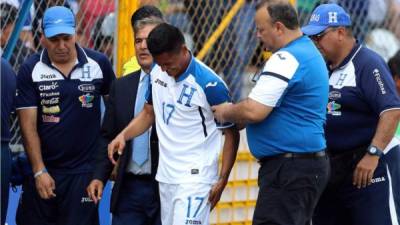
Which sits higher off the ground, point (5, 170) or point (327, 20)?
point (327, 20)

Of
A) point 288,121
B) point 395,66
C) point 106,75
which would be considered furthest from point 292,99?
point 395,66

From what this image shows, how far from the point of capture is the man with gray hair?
6.68 m

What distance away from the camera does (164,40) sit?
6055 mm

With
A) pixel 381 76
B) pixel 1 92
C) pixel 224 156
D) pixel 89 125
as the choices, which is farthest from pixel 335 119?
pixel 1 92

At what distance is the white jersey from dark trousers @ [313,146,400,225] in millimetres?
1190

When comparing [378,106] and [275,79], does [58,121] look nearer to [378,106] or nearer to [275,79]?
[275,79]

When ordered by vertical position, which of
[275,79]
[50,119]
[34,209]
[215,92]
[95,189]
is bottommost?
[34,209]

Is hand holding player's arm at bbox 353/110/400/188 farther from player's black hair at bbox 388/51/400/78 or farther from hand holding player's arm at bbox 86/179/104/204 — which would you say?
hand holding player's arm at bbox 86/179/104/204

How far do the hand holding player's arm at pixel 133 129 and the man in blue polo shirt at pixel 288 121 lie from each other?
1.89 feet

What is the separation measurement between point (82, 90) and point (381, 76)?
6.59ft

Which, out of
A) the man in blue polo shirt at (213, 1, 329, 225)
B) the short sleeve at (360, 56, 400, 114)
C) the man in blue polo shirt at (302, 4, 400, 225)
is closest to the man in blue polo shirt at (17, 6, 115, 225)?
the man in blue polo shirt at (213, 1, 329, 225)

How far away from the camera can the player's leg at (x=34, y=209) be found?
7047 millimetres

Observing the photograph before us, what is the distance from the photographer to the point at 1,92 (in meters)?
6.61

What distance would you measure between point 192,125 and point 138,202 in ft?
2.49
